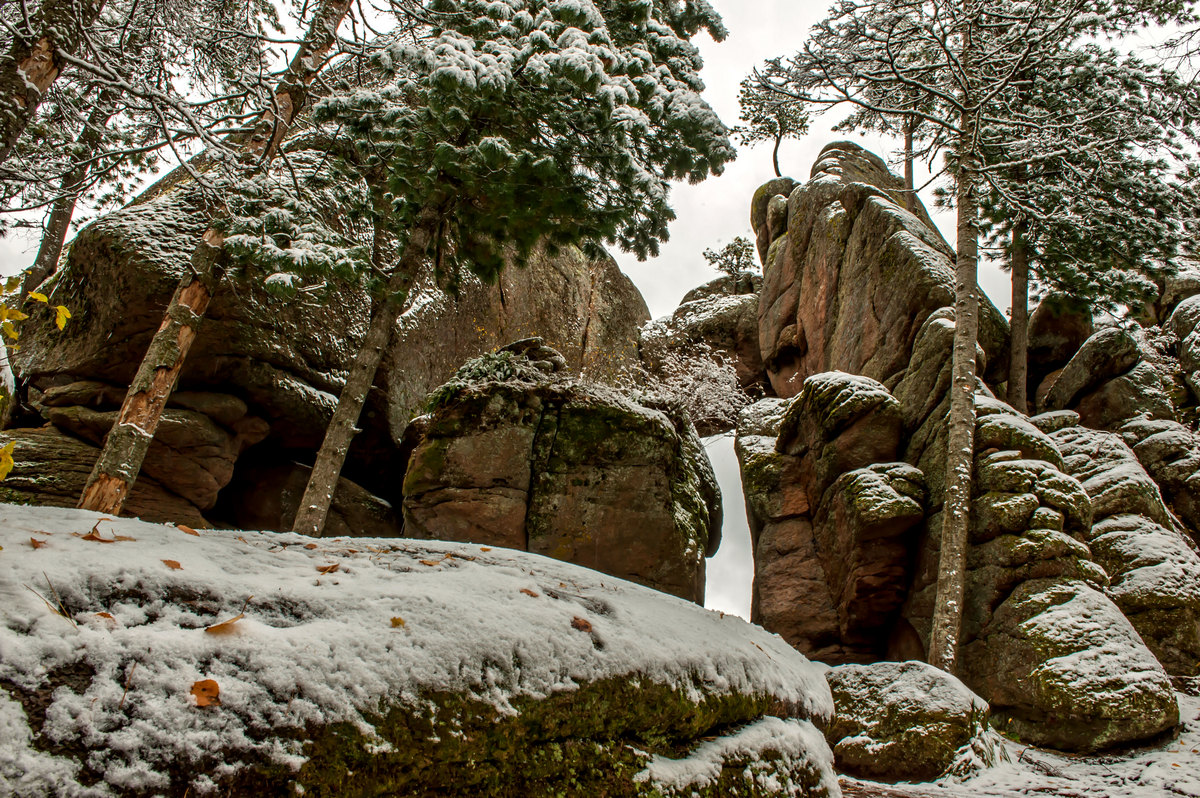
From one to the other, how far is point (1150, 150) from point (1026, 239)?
8.42 feet

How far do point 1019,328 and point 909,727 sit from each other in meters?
11.2

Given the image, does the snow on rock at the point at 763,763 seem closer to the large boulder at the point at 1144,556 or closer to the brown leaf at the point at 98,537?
the brown leaf at the point at 98,537

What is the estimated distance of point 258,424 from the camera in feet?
28.9

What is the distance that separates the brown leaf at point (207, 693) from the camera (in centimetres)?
140

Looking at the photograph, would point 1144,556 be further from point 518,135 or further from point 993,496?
point 518,135

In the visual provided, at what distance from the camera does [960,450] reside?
876 centimetres

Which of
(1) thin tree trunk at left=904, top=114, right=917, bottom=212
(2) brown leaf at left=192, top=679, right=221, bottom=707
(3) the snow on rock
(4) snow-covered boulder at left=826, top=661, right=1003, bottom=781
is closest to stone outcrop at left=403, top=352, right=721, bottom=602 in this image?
(4) snow-covered boulder at left=826, top=661, right=1003, bottom=781

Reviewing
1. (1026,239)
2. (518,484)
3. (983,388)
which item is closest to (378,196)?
(518,484)

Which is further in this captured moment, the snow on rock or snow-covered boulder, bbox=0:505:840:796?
the snow on rock

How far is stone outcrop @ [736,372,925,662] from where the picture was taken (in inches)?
388

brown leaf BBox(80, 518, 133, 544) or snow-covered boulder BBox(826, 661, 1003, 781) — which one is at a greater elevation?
brown leaf BBox(80, 518, 133, 544)

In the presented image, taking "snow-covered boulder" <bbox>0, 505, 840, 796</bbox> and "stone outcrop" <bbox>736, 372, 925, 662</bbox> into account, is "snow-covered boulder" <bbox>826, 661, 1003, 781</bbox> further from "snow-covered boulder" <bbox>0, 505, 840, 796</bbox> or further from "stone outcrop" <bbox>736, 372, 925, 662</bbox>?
"stone outcrop" <bbox>736, 372, 925, 662</bbox>

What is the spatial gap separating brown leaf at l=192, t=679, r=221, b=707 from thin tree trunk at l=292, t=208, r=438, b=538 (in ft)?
17.6

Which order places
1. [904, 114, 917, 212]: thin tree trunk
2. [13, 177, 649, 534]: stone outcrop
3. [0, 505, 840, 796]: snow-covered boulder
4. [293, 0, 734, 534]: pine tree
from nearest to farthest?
1. [0, 505, 840, 796]: snow-covered boulder
2. [293, 0, 734, 534]: pine tree
3. [13, 177, 649, 534]: stone outcrop
4. [904, 114, 917, 212]: thin tree trunk
